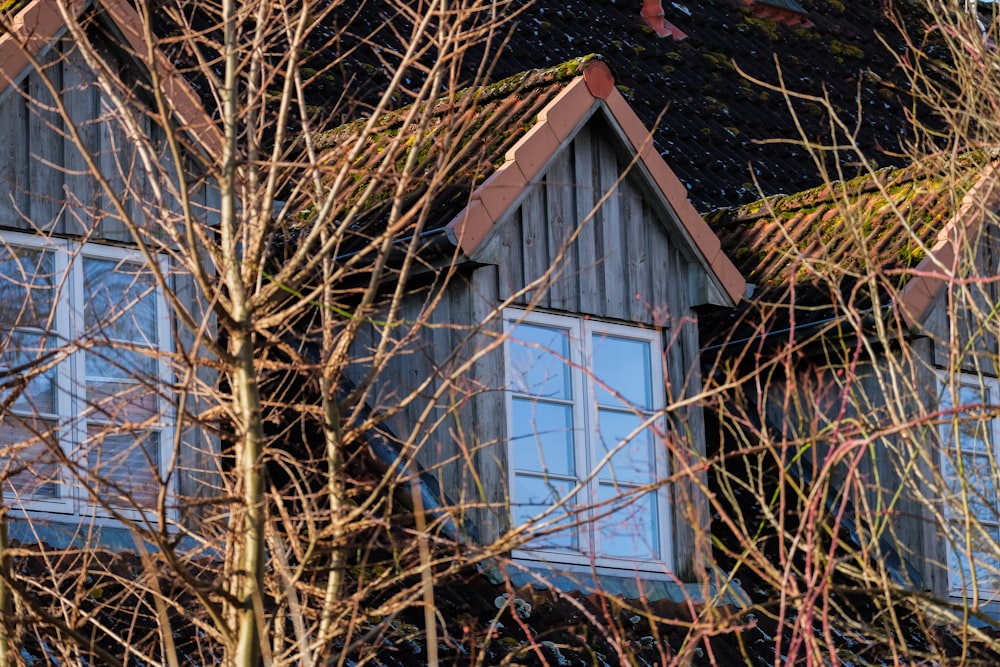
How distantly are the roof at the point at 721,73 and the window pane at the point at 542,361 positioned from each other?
2.59 meters

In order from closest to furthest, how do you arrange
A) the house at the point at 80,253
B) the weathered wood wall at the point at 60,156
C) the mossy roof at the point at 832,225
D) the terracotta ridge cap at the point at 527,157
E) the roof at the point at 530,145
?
the house at the point at 80,253 < the weathered wood wall at the point at 60,156 < the terracotta ridge cap at the point at 527,157 < the roof at the point at 530,145 < the mossy roof at the point at 832,225

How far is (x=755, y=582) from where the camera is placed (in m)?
9.00

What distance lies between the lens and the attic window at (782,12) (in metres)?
16.5

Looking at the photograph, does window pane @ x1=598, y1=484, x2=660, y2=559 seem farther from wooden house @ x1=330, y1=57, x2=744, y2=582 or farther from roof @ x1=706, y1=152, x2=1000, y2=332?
roof @ x1=706, y1=152, x2=1000, y2=332

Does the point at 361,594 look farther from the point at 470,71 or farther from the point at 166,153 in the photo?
the point at 470,71

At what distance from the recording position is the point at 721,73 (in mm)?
14398

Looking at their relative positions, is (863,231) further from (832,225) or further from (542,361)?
(542,361)

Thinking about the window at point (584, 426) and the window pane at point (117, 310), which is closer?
the window pane at point (117, 310)

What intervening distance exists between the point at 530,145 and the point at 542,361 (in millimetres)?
1008

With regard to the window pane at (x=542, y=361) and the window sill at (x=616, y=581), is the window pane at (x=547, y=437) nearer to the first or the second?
the window pane at (x=542, y=361)

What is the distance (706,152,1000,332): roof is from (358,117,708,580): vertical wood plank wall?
659 millimetres

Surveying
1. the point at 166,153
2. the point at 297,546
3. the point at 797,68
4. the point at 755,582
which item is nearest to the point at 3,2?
the point at 166,153

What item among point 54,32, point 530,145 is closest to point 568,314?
point 530,145

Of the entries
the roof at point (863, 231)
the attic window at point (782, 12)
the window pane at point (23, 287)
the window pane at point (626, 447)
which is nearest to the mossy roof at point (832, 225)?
the roof at point (863, 231)
